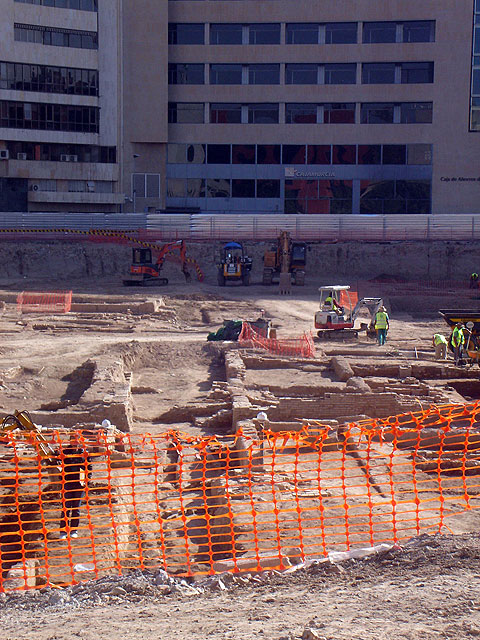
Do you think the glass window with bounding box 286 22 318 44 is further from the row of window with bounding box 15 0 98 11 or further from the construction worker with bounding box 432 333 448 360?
the construction worker with bounding box 432 333 448 360

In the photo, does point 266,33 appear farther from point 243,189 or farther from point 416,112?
point 416,112

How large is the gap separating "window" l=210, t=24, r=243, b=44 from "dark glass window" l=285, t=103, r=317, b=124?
5.10 m

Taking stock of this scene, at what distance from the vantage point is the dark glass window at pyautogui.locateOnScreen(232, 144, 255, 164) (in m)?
54.2

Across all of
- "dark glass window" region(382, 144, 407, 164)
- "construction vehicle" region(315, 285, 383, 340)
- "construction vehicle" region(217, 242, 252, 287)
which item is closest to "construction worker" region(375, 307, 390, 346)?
"construction vehicle" region(315, 285, 383, 340)

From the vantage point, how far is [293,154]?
178 ft

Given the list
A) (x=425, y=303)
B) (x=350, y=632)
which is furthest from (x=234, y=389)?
(x=425, y=303)

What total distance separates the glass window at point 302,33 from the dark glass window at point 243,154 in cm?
693

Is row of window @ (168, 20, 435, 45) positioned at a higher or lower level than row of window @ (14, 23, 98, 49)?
higher

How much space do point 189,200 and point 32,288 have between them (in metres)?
19.6

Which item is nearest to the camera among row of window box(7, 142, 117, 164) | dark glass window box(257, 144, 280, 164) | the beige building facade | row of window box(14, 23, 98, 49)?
A: row of window box(14, 23, 98, 49)

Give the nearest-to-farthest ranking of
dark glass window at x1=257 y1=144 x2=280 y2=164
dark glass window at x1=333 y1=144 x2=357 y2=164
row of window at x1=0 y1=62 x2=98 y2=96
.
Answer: row of window at x1=0 y1=62 x2=98 y2=96, dark glass window at x1=333 y1=144 x2=357 y2=164, dark glass window at x1=257 y1=144 x2=280 y2=164

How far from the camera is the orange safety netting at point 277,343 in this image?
24375 mm

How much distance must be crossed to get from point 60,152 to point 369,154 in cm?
1899

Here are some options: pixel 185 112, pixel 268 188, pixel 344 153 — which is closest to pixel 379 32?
pixel 344 153
